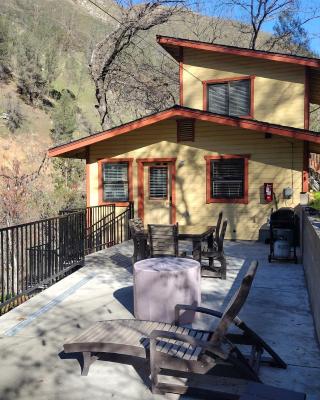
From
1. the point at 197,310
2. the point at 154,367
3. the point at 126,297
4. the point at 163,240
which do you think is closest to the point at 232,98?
the point at 163,240

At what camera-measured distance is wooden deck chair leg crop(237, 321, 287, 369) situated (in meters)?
3.56

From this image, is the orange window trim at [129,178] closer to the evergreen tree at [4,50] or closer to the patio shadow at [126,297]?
the patio shadow at [126,297]

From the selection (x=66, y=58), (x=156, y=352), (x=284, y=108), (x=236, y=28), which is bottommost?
(x=156, y=352)

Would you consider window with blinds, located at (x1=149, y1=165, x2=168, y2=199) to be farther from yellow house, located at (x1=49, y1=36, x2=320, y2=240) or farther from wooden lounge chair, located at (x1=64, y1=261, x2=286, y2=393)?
wooden lounge chair, located at (x1=64, y1=261, x2=286, y2=393)

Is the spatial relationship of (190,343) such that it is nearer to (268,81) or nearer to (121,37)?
(268,81)

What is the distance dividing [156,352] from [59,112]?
3571 cm

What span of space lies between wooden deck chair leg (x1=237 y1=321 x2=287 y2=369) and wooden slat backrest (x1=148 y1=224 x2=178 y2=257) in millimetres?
3172

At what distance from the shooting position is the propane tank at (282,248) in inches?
326

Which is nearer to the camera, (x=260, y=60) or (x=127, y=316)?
(x=127, y=316)

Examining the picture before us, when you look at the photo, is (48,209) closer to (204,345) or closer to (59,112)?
(59,112)

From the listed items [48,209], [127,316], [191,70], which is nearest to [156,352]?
[127,316]

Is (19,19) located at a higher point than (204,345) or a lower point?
higher

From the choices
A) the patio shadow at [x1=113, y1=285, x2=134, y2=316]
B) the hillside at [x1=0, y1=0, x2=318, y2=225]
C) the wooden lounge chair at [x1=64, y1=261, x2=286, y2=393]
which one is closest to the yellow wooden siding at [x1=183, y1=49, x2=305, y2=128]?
the patio shadow at [x1=113, y1=285, x2=134, y2=316]

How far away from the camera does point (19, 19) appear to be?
2003 inches
